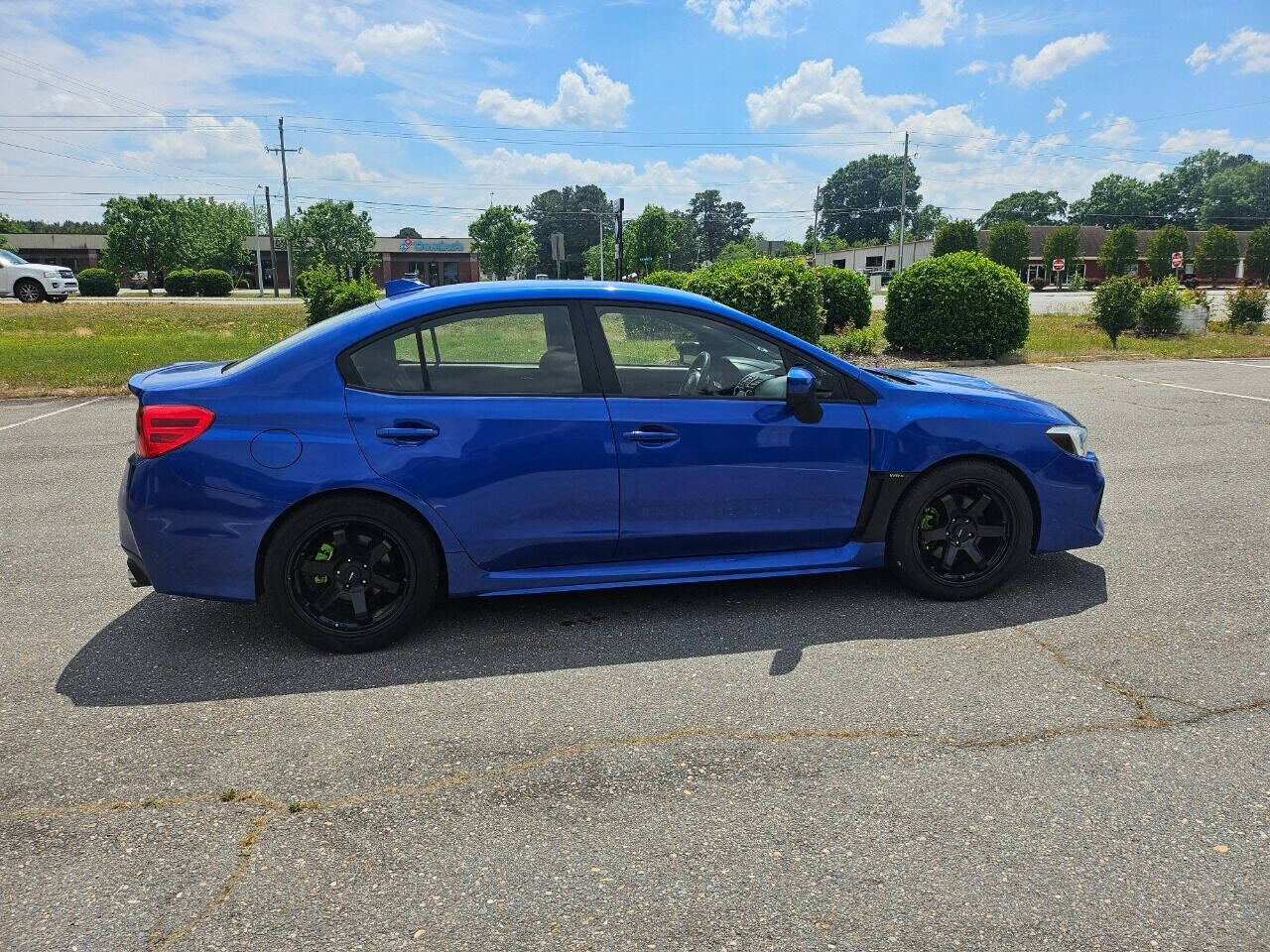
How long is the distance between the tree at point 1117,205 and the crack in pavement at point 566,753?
491ft

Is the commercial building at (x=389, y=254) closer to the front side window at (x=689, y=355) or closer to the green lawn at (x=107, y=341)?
the green lawn at (x=107, y=341)

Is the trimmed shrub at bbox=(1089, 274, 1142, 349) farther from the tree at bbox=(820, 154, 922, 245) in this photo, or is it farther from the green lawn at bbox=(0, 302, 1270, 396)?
the tree at bbox=(820, 154, 922, 245)

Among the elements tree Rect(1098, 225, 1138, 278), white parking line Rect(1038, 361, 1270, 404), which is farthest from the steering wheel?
tree Rect(1098, 225, 1138, 278)

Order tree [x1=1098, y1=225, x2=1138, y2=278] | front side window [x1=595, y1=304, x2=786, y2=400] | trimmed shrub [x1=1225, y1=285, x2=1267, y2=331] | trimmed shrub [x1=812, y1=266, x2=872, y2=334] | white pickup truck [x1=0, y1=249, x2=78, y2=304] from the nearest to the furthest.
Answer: front side window [x1=595, y1=304, x2=786, y2=400], trimmed shrub [x1=812, y1=266, x2=872, y2=334], trimmed shrub [x1=1225, y1=285, x2=1267, y2=331], white pickup truck [x1=0, y1=249, x2=78, y2=304], tree [x1=1098, y1=225, x2=1138, y2=278]

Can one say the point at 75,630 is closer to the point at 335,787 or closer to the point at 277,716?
the point at 277,716

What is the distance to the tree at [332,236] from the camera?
68.5 m

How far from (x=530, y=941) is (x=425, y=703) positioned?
1.43 metres

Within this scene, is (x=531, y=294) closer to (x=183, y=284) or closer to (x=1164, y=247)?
(x=183, y=284)

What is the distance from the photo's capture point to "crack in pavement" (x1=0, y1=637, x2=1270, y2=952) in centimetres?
256

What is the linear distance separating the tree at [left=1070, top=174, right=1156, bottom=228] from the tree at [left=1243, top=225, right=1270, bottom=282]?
174ft

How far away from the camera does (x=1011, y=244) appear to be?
87750 millimetres

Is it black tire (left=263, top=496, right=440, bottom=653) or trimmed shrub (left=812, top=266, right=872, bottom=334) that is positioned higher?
trimmed shrub (left=812, top=266, right=872, bottom=334)

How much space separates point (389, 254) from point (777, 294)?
280 feet

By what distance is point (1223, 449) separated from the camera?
846cm
